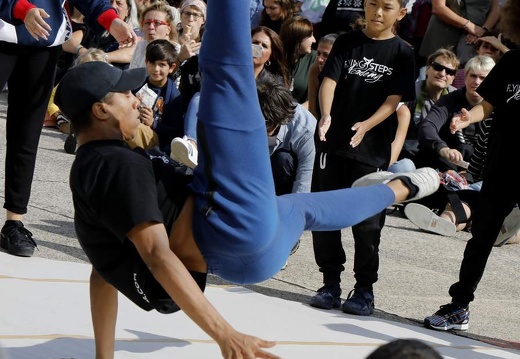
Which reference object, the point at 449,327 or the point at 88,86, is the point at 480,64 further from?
the point at 88,86

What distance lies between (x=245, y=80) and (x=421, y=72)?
6321mm

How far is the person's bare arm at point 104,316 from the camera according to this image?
3.73 m

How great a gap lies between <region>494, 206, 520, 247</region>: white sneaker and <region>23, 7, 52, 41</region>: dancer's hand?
3.97 m

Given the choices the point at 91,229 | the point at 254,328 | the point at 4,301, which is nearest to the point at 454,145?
the point at 254,328

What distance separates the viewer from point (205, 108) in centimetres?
354

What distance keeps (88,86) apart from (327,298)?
7.63 feet

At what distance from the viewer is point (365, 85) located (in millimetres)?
5473

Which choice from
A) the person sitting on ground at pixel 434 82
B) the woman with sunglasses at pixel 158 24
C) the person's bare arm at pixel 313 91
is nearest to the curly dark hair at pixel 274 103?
the person's bare arm at pixel 313 91

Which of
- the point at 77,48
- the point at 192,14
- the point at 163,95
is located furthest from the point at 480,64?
the point at 77,48

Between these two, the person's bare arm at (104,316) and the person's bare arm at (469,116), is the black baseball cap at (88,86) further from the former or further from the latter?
the person's bare arm at (469,116)

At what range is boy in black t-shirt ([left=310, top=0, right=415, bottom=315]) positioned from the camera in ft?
17.7

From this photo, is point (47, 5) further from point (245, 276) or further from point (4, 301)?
point (245, 276)

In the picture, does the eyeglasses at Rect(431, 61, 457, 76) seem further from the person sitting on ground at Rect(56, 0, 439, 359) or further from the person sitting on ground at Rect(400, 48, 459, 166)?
the person sitting on ground at Rect(56, 0, 439, 359)

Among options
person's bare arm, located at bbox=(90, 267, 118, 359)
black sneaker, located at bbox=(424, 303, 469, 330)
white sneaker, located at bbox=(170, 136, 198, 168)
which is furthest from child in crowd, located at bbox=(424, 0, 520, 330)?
person's bare arm, located at bbox=(90, 267, 118, 359)
